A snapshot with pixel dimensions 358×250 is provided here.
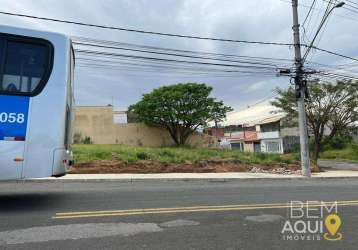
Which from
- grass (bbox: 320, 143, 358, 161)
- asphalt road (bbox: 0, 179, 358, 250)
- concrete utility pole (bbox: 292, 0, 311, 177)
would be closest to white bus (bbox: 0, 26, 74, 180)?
asphalt road (bbox: 0, 179, 358, 250)

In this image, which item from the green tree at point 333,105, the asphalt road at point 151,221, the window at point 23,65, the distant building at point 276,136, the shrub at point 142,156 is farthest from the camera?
the distant building at point 276,136

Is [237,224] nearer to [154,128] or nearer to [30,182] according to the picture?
[30,182]

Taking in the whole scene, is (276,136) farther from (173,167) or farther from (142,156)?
(142,156)

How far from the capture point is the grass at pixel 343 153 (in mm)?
45875

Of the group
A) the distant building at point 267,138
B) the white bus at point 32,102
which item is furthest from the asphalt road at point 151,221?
the distant building at point 267,138

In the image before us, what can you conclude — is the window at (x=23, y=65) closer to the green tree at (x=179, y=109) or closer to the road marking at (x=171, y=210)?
the road marking at (x=171, y=210)

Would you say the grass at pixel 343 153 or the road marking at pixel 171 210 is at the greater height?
the grass at pixel 343 153

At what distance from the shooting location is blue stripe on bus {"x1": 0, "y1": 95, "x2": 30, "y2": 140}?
22.8ft

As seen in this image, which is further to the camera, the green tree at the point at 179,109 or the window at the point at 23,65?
the green tree at the point at 179,109

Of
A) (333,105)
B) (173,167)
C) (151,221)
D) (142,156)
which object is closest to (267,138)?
(333,105)

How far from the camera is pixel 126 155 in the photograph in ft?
64.1

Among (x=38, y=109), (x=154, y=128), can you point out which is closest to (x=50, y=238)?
(x=38, y=109)

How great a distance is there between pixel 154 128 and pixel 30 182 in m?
28.4

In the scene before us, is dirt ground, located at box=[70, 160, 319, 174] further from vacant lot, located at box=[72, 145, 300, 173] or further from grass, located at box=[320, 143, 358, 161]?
grass, located at box=[320, 143, 358, 161]
